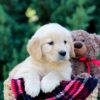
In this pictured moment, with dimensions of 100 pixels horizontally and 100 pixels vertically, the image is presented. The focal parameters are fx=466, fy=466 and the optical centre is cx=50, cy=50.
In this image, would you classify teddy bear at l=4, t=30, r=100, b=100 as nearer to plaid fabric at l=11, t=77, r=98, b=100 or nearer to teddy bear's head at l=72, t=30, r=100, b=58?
teddy bear's head at l=72, t=30, r=100, b=58

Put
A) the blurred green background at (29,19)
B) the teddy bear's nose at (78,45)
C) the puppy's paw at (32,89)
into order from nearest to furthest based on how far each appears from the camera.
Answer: the puppy's paw at (32,89) → the teddy bear's nose at (78,45) → the blurred green background at (29,19)

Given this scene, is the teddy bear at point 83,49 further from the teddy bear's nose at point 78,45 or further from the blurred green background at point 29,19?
the blurred green background at point 29,19

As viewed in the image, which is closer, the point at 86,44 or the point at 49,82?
the point at 49,82

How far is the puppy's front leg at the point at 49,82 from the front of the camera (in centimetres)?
283

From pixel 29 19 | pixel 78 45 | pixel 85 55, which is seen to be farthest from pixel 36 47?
pixel 29 19

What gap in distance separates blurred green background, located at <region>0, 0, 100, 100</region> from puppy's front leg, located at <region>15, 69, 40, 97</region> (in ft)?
5.30

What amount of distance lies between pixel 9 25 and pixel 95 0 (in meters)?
1.08

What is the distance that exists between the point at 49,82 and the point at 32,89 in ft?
0.38

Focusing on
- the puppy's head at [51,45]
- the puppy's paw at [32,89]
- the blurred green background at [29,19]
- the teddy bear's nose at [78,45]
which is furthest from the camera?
the blurred green background at [29,19]

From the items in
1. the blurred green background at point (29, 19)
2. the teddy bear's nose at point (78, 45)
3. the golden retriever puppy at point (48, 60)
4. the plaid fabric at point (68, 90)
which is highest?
the blurred green background at point (29, 19)

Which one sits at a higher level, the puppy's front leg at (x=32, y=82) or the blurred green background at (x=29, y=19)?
the blurred green background at (x=29, y=19)

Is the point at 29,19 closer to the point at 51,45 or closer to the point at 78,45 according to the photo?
the point at 78,45

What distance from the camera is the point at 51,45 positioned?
2.99 meters

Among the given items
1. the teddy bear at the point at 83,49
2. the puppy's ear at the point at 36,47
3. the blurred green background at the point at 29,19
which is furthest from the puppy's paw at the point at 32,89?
the blurred green background at the point at 29,19
